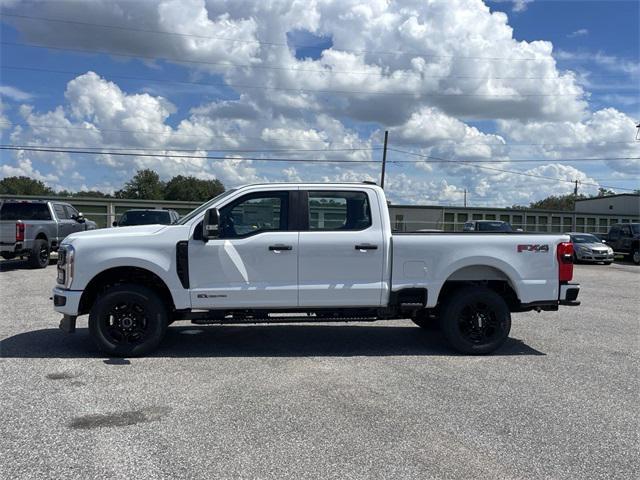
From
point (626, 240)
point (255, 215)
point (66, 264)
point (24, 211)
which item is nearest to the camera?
point (66, 264)

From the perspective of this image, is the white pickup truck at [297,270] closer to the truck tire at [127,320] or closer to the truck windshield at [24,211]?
the truck tire at [127,320]

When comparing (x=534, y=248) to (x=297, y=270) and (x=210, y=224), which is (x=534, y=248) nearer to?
(x=297, y=270)

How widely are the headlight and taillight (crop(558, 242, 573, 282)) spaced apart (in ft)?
18.8

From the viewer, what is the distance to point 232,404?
4.91m

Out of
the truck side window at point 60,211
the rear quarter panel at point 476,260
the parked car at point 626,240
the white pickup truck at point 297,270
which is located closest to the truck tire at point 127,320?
the white pickup truck at point 297,270

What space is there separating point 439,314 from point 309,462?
3.53 meters

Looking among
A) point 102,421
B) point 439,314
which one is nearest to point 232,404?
point 102,421

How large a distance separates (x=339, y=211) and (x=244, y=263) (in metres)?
1.30

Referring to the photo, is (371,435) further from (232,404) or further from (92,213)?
(92,213)

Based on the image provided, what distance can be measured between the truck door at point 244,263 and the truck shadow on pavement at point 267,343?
74 centimetres

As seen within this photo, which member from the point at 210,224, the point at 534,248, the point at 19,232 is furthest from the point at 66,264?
the point at 19,232

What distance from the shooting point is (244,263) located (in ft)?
21.1

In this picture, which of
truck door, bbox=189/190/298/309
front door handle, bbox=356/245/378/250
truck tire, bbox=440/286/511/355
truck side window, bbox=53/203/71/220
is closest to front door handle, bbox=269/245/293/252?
truck door, bbox=189/190/298/309

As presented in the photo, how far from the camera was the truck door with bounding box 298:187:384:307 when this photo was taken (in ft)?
21.3
